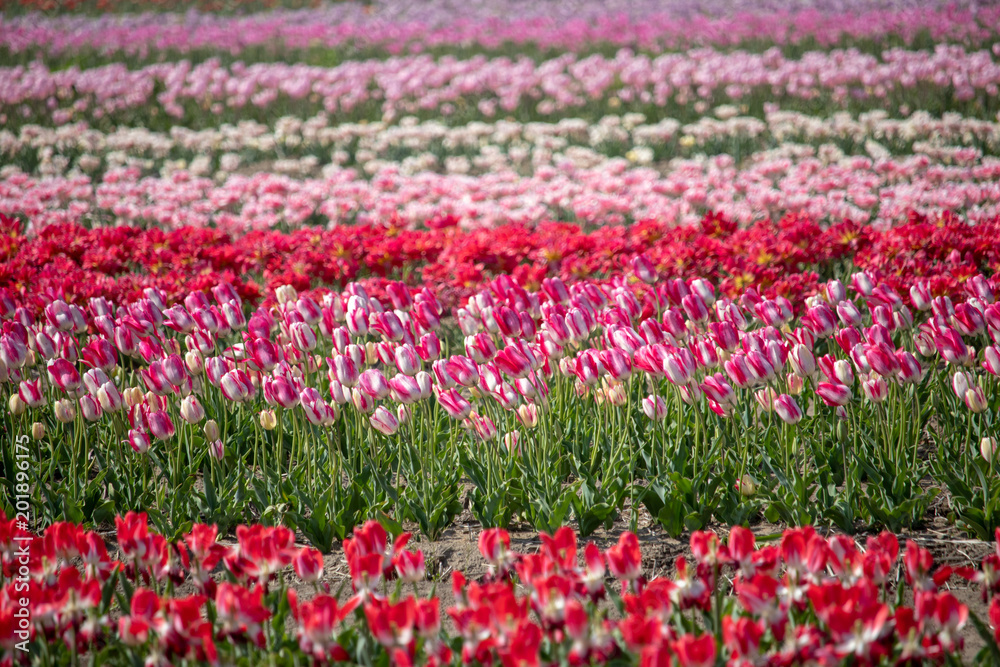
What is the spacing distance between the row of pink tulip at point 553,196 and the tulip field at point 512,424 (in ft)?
0.13

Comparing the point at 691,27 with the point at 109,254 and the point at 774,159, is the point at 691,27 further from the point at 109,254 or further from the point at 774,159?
the point at 109,254

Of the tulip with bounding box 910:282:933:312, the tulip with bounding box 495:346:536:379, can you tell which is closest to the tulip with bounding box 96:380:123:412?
the tulip with bounding box 495:346:536:379

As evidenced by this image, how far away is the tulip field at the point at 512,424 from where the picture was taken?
60.7 inches

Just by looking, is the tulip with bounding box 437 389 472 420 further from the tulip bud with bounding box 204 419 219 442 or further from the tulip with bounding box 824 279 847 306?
the tulip with bounding box 824 279 847 306

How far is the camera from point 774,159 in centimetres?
700

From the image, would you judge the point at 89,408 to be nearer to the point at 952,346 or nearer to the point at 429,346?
the point at 429,346

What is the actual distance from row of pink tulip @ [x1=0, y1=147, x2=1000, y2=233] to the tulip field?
41mm

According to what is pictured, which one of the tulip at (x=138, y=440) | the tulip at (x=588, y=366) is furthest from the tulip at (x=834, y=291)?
the tulip at (x=138, y=440)

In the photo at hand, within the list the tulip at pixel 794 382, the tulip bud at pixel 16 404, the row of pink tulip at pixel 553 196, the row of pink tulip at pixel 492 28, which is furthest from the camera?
the row of pink tulip at pixel 492 28

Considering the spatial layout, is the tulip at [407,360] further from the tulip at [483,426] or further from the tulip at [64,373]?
the tulip at [64,373]

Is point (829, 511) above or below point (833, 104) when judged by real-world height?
below

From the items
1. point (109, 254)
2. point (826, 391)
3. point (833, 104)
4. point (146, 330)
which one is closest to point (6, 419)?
point (146, 330)

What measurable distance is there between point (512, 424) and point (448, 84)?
936cm

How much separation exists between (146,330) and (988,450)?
2737mm
